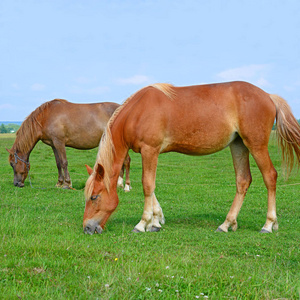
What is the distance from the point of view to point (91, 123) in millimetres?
11516

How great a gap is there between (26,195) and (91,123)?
316 cm

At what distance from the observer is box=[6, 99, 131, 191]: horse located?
11250 millimetres

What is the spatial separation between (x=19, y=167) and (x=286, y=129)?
8.04 meters

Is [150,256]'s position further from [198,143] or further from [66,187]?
[66,187]

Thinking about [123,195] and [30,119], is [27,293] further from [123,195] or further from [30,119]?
[30,119]

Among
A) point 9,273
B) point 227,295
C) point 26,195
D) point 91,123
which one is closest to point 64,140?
point 91,123

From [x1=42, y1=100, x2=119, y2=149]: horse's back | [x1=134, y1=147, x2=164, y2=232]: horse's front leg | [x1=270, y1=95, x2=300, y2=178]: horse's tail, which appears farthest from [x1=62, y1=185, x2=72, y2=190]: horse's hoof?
[x1=270, y1=95, x2=300, y2=178]: horse's tail

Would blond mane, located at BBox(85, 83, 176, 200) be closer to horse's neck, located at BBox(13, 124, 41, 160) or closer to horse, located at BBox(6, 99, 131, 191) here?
horse, located at BBox(6, 99, 131, 191)

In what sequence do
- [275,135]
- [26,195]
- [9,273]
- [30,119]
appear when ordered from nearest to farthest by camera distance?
1. [9,273]
2. [275,135]
3. [26,195]
4. [30,119]

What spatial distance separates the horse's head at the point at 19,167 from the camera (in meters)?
11.2

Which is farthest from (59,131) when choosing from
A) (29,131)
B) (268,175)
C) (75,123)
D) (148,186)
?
(268,175)

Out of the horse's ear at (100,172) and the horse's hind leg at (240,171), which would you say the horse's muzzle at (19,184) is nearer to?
the horse's ear at (100,172)

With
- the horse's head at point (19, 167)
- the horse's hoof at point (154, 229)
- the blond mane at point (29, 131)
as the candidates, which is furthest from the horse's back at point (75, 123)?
the horse's hoof at point (154, 229)

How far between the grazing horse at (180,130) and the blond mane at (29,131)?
6.02 meters
